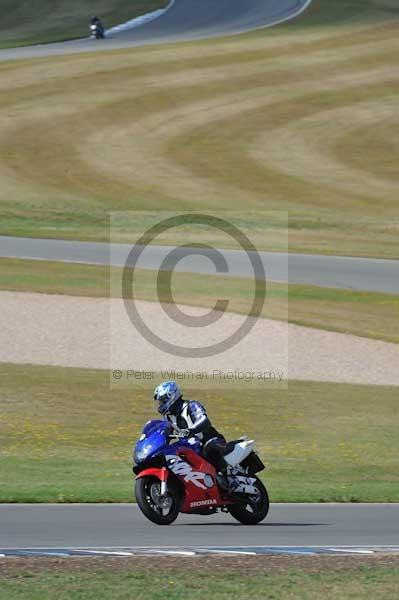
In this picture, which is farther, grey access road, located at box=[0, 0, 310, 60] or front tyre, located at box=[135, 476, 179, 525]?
grey access road, located at box=[0, 0, 310, 60]

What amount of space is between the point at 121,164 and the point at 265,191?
6.54 m

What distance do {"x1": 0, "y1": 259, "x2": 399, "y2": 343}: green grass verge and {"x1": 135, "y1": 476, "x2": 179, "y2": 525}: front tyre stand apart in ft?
50.2

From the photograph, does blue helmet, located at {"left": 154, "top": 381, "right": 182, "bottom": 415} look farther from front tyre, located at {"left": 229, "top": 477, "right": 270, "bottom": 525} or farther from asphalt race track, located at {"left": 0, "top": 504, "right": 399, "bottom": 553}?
front tyre, located at {"left": 229, "top": 477, "right": 270, "bottom": 525}

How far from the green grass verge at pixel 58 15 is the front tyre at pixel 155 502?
6534 centimetres

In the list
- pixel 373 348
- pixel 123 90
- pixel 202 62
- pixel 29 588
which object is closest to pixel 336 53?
pixel 202 62

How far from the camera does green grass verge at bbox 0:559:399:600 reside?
11.0 metres

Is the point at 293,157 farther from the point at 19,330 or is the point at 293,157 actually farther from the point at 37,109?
the point at 19,330

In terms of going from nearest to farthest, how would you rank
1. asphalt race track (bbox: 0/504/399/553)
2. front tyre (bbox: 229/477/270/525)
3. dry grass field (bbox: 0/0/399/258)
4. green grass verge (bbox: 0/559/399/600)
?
green grass verge (bbox: 0/559/399/600) → asphalt race track (bbox: 0/504/399/553) → front tyre (bbox: 229/477/270/525) → dry grass field (bbox: 0/0/399/258)

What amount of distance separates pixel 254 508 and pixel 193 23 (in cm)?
6608

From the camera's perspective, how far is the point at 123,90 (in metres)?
63.7

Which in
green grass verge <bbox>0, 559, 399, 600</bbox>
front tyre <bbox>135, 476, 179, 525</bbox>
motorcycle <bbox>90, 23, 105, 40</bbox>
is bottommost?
front tyre <bbox>135, 476, 179, 525</bbox>

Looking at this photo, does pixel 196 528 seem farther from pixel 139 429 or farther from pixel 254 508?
pixel 139 429

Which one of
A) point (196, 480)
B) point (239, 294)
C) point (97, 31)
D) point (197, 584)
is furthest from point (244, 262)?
point (97, 31)

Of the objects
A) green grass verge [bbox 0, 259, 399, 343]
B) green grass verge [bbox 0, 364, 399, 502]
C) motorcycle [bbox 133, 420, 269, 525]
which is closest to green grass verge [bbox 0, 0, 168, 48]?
green grass verge [bbox 0, 259, 399, 343]
